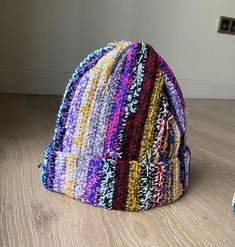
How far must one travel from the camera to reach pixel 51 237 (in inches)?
16.4

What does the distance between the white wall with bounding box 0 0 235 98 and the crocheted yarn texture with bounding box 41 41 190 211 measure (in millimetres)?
999

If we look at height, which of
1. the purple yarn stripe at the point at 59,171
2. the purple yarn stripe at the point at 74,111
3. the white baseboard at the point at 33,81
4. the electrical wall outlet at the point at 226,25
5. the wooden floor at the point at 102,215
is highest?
the electrical wall outlet at the point at 226,25

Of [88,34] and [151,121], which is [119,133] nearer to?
[151,121]

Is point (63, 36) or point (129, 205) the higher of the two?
point (63, 36)

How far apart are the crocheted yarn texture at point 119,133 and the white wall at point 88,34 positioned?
999 mm

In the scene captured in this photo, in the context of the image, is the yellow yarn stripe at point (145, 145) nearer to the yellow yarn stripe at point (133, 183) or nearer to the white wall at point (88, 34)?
the yellow yarn stripe at point (133, 183)

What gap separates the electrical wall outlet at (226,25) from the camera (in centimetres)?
179

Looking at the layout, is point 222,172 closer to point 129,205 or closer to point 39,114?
point 129,205

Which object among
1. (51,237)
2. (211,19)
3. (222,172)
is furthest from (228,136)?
(211,19)

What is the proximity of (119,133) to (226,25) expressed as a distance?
5.13 ft

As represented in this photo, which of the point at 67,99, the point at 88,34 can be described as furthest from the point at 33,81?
the point at 67,99

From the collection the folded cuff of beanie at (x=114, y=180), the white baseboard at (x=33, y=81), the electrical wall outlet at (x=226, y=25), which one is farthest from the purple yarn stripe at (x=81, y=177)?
the electrical wall outlet at (x=226, y=25)

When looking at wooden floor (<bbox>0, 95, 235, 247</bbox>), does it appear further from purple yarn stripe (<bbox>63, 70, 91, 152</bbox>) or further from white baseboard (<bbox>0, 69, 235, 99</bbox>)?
white baseboard (<bbox>0, 69, 235, 99</bbox>)

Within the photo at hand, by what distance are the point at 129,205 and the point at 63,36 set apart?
1.13 metres
